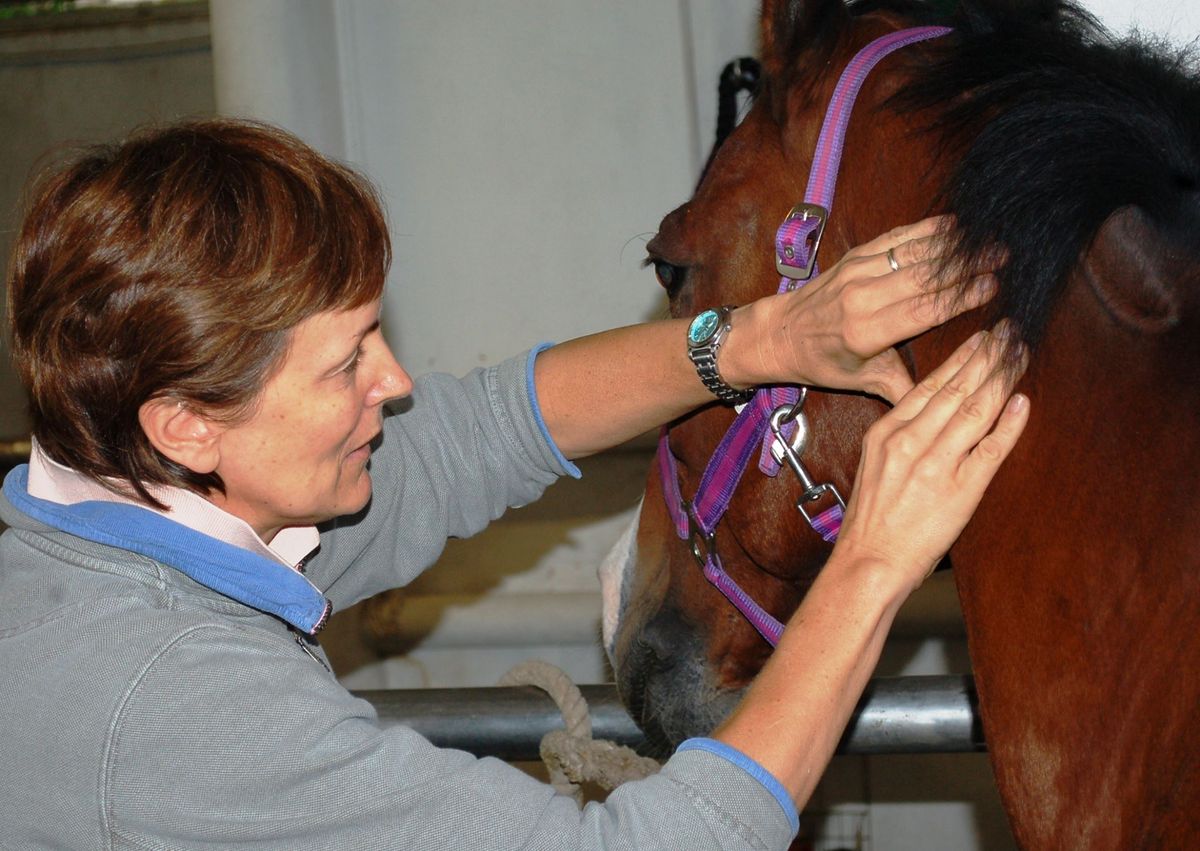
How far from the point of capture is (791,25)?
1.18 m

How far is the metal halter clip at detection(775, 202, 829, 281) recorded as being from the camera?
110 cm

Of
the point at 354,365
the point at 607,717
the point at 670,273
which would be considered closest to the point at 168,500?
the point at 354,365

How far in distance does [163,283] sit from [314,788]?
420mm

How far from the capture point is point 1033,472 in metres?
0.96

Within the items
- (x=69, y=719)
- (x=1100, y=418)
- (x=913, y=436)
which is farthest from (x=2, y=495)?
(x=1100, y=418)

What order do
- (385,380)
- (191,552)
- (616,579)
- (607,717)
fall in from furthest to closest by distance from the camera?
1. (607,717)
2. (616,579)
3. (385,380)
4. (191,552)

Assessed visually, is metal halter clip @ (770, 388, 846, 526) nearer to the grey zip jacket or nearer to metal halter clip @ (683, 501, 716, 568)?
metal halter clip @ (683, 501, 716, 568)

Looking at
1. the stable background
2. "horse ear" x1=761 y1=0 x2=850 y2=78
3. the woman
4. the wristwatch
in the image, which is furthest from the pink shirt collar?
the stable background

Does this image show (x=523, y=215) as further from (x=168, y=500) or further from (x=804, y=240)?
(x=168, y=500)

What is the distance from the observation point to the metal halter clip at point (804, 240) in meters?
1.10

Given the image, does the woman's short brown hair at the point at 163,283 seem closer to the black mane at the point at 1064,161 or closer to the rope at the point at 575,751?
the black mane at the point at 1064,161

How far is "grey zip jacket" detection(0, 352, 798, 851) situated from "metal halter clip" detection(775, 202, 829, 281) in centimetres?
47

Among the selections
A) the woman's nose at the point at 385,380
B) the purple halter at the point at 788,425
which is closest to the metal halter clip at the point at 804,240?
the purple halter at the point at 788,425

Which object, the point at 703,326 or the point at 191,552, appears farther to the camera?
the point at 703,326
